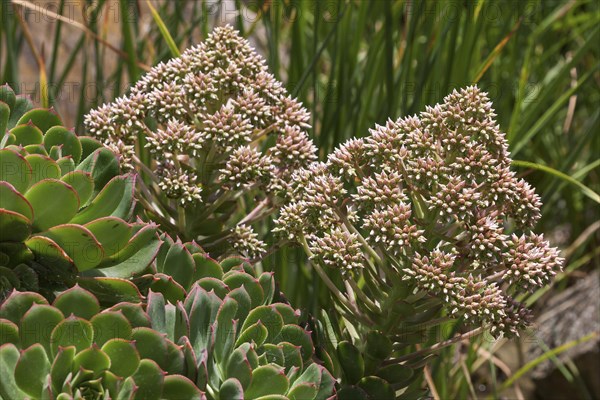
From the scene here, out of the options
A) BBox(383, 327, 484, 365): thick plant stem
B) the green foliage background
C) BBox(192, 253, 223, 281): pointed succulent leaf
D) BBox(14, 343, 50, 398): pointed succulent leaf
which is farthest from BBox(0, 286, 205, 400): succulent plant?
the green foliage background

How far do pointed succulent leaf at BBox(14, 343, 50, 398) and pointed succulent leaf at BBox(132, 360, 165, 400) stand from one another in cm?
12

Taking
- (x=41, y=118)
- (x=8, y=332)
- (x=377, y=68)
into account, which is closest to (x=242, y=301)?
(x=8, y=332)

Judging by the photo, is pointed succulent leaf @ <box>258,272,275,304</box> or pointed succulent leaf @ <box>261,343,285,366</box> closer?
pointed succulent leaf @ <box>261,343,285,366</box>

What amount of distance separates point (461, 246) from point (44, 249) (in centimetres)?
66

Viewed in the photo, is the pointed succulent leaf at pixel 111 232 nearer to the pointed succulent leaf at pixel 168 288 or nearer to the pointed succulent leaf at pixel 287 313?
the pointed succulent leaf at pixel 168 288

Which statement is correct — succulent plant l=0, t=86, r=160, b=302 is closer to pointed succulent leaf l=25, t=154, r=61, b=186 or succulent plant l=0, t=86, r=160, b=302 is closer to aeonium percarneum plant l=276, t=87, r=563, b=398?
pointed succulent leaf l=25, t=154, r=61, b=186

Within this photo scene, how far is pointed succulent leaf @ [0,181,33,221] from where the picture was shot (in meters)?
1.13

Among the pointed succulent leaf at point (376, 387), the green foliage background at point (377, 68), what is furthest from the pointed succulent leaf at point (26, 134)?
the pointed succulent leaf at point (376, 387)

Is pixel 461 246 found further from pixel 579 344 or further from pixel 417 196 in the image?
pixel 579 344

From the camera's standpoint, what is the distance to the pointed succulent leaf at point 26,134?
1295 millimetres

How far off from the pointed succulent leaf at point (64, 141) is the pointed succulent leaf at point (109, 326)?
1.13 feet

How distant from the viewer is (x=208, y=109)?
1.53 metres

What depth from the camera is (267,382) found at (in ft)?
3.78

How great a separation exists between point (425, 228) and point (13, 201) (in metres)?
0.65
